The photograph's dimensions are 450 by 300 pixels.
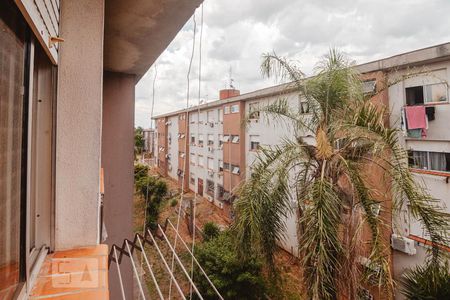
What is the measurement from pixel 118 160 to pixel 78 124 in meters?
3.01

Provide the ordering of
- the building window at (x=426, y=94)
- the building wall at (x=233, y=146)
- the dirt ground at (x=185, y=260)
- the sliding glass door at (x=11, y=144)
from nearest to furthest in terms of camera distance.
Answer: the sliding glass door at (x=11, y=144) → the building window at (x=426, y=94) → the dirt ground at (x=185, y=260) → the building wall at (x=233, y=146)

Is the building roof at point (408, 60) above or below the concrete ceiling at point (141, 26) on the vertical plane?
above

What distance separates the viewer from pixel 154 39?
9.88ft

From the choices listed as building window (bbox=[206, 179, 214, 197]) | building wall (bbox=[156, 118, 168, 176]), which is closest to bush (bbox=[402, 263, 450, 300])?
building window (bbox=[206, 179, 214, 197])

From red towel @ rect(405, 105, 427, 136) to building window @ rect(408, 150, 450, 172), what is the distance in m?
0.69

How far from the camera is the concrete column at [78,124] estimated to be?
1.76m

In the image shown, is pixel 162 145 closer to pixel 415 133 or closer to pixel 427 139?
pixel 415 133

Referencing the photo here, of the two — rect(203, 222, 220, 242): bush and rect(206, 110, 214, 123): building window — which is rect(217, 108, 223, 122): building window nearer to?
rect(206, 110, 214, 123): building window

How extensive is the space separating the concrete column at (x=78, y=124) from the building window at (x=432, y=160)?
8.63 m

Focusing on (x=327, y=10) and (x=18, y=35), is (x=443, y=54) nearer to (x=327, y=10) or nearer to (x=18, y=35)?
(x=327, y=10)

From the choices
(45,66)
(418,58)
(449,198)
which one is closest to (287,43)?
(418,58)

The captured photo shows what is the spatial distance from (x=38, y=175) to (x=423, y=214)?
483 centimetres

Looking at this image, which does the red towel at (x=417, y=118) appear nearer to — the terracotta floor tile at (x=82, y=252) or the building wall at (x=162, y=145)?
the terracotta floor tile at (x=82, y=252)

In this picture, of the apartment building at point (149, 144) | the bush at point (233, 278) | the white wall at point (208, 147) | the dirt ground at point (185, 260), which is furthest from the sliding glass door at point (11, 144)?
the apartment building at point (149, 144)
